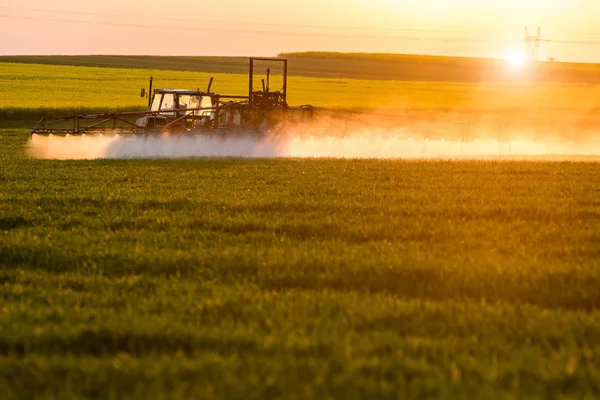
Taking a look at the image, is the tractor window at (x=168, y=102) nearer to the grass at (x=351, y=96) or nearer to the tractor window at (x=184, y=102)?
the tractor window at (x=184, y=102)

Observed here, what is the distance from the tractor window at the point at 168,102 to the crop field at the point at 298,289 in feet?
45.2

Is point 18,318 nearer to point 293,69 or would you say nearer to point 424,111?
point 424,111

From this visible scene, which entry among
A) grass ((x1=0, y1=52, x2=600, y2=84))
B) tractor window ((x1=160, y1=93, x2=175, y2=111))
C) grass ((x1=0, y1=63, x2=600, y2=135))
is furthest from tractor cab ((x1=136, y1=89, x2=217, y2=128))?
grass ((x1=0, y1=52, x2=600, y2=84))

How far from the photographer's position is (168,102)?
32.4 m

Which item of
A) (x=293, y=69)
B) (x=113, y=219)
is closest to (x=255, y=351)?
(x=113, y=219)

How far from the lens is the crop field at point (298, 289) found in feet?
18.2

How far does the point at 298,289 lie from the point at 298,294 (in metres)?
0.25

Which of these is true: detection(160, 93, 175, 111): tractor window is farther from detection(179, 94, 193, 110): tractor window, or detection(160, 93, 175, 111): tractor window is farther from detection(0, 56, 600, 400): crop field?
detection(0, 56, 600, 400): crop field

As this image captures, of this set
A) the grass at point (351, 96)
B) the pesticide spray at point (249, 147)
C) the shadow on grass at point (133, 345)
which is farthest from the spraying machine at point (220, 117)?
the shadow on grass at point (133, 345)

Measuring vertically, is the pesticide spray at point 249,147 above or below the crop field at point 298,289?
above

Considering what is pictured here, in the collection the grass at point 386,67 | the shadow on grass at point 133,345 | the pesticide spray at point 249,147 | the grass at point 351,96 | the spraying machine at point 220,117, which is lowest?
the shadow on grass at point 133,345

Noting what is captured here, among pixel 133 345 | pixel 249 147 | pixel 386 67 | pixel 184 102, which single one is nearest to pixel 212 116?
pixel 184 102

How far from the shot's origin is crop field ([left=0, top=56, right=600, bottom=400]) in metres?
5.54

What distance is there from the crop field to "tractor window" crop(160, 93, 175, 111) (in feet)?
45.2
